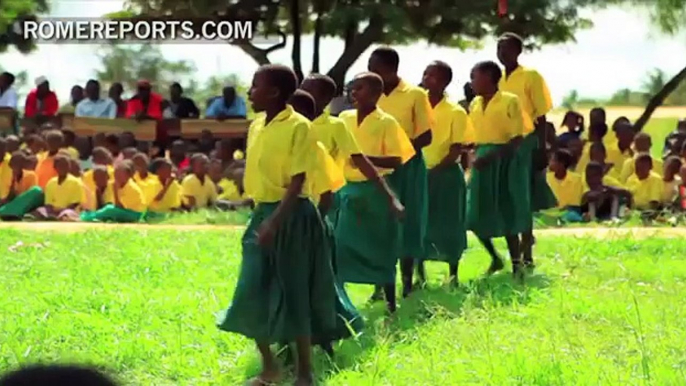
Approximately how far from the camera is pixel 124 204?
11594 millimetres

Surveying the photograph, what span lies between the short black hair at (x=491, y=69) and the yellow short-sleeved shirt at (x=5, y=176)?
6.13 metres

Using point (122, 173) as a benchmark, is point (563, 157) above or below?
above

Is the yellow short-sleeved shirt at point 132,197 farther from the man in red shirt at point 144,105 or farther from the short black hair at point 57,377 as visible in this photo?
the short black hair at point 57,377

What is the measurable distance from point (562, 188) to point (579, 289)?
4.27m

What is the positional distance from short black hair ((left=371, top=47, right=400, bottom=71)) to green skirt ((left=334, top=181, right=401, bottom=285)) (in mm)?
674

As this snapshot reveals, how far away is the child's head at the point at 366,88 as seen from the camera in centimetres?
618

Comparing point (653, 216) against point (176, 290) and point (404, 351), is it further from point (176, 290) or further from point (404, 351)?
point (404, 351)

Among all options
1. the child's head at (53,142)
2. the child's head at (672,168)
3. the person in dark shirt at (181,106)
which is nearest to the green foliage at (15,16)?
the person in dark shirt at (181,106)

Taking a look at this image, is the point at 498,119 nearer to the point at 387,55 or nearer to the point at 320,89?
the point at 387,55

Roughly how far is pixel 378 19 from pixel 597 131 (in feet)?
11.7

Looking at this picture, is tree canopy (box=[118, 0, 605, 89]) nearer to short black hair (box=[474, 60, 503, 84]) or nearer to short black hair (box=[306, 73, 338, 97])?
short black hair (box=[474, 60, 503, 84])

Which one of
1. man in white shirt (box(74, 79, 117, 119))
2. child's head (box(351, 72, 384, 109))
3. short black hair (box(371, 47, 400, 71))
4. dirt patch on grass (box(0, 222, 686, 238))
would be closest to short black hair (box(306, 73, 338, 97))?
child's head (box(351, 72, 384, 109))

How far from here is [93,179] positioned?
11773mm

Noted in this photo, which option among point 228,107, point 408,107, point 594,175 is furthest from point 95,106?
point 408,107
